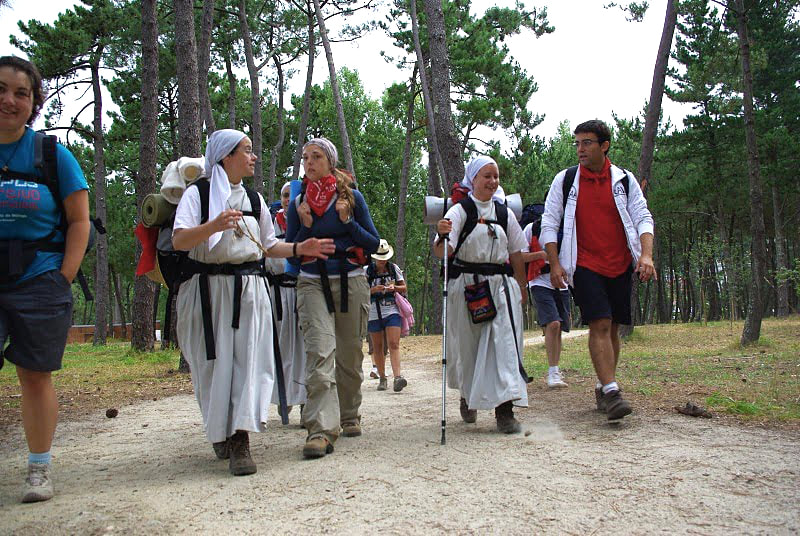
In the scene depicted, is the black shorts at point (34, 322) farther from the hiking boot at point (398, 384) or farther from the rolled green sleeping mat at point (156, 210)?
the hiking boot at point (398, 384)

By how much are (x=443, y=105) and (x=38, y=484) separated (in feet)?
27.9

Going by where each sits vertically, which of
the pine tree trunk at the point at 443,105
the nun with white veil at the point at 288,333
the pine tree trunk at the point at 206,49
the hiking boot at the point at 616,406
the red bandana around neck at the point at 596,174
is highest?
the pine tree trunk at the point at 206,49

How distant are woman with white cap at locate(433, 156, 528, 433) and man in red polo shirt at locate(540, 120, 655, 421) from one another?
0.40 meters

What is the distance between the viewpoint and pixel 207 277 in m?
5.01

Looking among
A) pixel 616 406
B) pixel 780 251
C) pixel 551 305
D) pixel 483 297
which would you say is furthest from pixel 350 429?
pixel 780 251

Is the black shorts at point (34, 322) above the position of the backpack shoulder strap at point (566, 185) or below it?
below

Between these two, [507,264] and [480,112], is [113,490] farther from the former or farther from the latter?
[480,112]

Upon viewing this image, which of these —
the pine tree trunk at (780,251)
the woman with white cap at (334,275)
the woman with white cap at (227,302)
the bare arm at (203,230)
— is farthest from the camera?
the pine tree trunk at (780,251)

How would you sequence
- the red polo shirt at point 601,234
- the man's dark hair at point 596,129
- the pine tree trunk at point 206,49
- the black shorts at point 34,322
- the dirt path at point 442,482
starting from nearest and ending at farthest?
the dirt path at point 442,482 < the black shorts at point 34,322 < the red polo shirt at point 601,234 < the man's dark hair at point 596,129 < the pine tree trunk at point 206,49

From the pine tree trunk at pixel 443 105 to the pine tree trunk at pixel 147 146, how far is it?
7137 mm

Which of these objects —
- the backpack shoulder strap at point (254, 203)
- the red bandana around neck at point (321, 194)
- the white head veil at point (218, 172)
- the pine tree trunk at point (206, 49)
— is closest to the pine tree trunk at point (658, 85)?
the pine tree trunk at point (206, 49)

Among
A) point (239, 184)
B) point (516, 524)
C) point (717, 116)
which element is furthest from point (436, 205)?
point (717, 116)

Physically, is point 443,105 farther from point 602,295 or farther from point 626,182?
point 602,295

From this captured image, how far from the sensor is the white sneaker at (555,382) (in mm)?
8562
